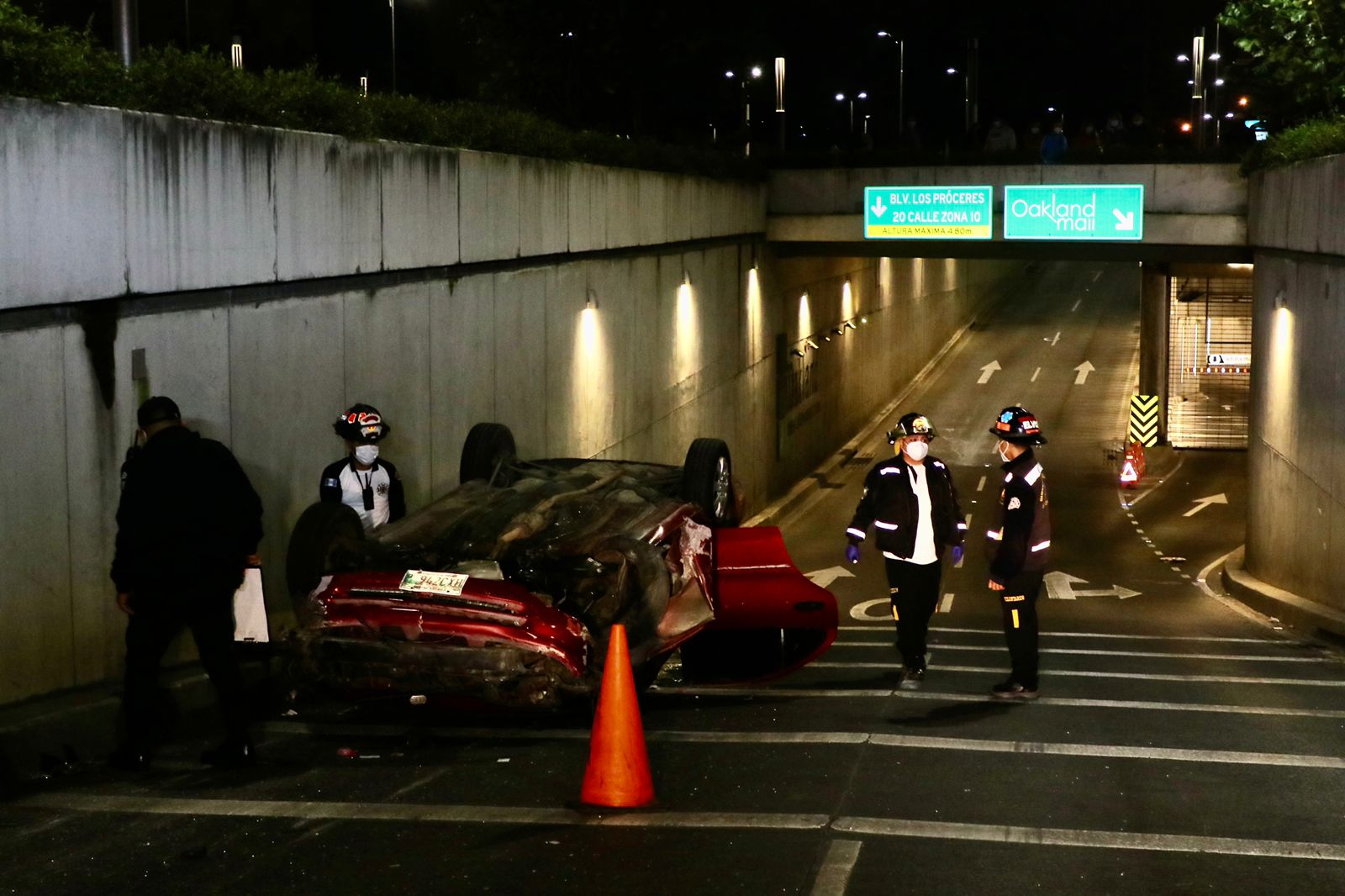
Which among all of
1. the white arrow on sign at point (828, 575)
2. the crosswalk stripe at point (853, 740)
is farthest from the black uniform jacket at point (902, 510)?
the white arrow on sign at point (828, 575)

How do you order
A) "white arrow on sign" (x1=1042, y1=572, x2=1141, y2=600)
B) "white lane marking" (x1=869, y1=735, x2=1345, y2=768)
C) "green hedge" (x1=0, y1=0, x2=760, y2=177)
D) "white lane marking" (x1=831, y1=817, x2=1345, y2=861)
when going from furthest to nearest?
"white arrow on sign" (x1=1042, y1=572, x2=1141, y2=600) < "green hedge" (x1=0, y1=0, x2=760, y2=177) < "white lane marking" (x1=869, y1=735, x2=1345, y2=768) < "white lane marking" (x1=831, y1=817, x2=1345, y2=861)

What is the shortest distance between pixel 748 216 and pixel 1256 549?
11345 mm

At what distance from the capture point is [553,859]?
20.1ft

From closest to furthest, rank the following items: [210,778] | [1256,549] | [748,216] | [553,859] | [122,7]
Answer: [553,859] → [210,778] → [122,7] → [1256,549] → [748,216]

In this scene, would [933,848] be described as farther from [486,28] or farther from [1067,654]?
[486,28]

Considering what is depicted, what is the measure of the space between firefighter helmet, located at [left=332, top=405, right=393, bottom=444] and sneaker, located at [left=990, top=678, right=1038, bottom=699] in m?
4.16

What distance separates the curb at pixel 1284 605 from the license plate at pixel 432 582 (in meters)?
10.5

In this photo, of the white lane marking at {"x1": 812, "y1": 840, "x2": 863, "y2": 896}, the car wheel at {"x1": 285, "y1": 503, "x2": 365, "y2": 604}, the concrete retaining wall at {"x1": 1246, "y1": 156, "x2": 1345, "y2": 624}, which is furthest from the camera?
the concrete retaining wall at {"x1": 1246, "y1": 156, "x2": 1345, "y2": 624}

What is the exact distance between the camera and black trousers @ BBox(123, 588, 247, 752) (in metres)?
7.64

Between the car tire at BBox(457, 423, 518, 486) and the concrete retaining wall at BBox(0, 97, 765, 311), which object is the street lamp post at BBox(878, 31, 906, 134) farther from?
the car tire at BBox(457, 423, 518, 486)

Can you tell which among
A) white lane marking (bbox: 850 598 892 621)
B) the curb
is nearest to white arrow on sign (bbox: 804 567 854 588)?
white lane marking (bbox: 850 598 892 621)

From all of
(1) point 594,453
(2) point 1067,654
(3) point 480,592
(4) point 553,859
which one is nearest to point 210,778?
(3) point 480,592

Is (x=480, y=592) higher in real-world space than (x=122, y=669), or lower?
higher

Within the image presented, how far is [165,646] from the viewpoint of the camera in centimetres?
779
